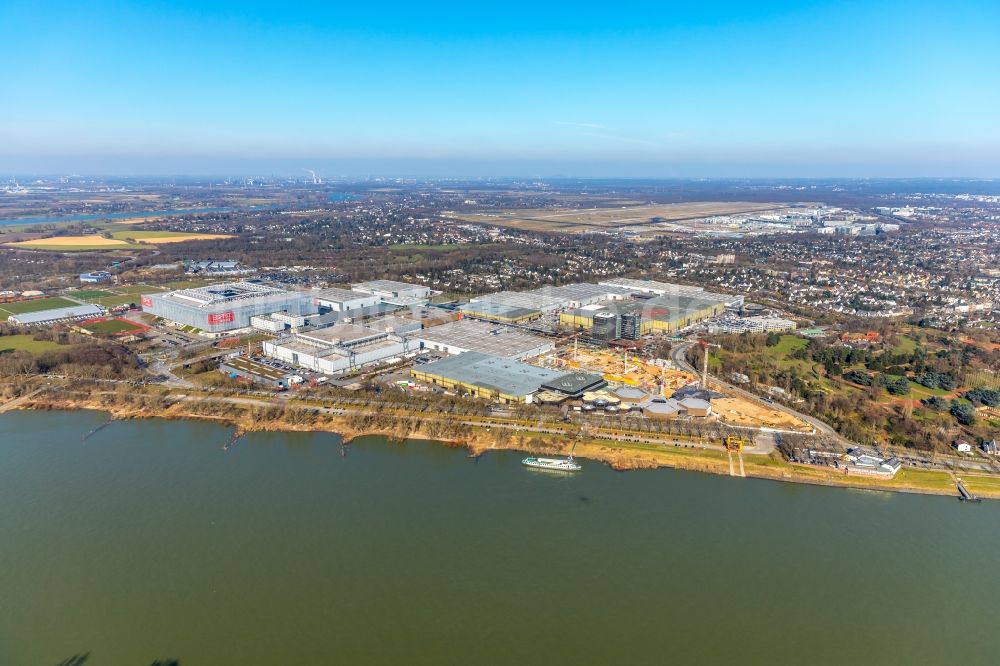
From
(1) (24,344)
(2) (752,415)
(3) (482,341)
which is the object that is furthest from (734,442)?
(1) (24,344)

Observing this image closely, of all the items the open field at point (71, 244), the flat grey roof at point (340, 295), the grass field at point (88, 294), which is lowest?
the grass field at point (88, 294)

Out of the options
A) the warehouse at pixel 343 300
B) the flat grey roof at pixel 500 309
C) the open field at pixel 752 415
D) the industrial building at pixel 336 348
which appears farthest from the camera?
the warehouse at pixel 343 300

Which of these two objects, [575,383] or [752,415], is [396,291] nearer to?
[575,383]

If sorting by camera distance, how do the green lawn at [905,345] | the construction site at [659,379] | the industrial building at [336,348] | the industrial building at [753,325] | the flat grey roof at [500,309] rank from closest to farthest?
the construction site at [659,379] → the industrial building at [336,348] → the green lawn at [905,345] → the industrial building at [753,325] → the flat grey roof at [500,309]

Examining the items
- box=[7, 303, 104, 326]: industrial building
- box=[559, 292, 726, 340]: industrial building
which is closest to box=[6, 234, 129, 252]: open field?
box=[7, 303, 104, 326]: industrial building

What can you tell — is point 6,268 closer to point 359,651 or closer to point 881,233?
point 359,651

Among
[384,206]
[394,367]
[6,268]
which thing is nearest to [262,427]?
[394,367]

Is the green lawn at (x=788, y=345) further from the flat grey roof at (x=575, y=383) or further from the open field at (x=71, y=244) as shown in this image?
the open field at (x=71, y=244)

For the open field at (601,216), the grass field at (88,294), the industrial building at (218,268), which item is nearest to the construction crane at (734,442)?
the grass field at (88,294)
